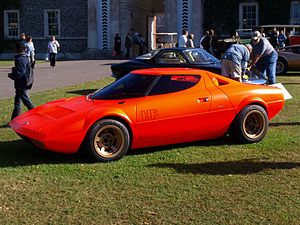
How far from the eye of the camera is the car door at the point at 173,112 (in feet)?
23.1

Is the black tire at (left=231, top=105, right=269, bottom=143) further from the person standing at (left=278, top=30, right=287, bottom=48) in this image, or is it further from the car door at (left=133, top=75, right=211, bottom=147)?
the person standing at (left=278, top=30, right=287, bottom=48)

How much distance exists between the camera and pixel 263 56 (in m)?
12.0

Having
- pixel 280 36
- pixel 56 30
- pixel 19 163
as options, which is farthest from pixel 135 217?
pixel 56 30

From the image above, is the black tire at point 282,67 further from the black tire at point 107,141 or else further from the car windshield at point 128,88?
the black tire at point 107,141

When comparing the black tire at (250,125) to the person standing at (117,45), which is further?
the person standing at (117,45)

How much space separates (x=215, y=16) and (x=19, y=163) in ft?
100

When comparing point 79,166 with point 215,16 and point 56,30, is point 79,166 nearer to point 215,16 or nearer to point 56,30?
point 215,16

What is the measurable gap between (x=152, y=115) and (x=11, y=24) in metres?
36.4

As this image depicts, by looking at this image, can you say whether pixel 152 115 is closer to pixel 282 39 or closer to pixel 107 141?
pixel 107 141

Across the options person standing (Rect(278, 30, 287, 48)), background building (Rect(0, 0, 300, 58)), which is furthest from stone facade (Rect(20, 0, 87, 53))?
person standing (Rect(278, 30, 287, 48))

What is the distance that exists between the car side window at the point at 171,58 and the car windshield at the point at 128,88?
6.44 metres

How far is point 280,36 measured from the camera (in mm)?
27609

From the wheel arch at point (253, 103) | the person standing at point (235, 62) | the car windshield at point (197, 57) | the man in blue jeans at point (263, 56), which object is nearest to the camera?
the wheel arch at point (253, 103)

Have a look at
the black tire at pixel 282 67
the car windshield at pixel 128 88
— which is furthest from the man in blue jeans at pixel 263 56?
the black tire at pixel 282 67
